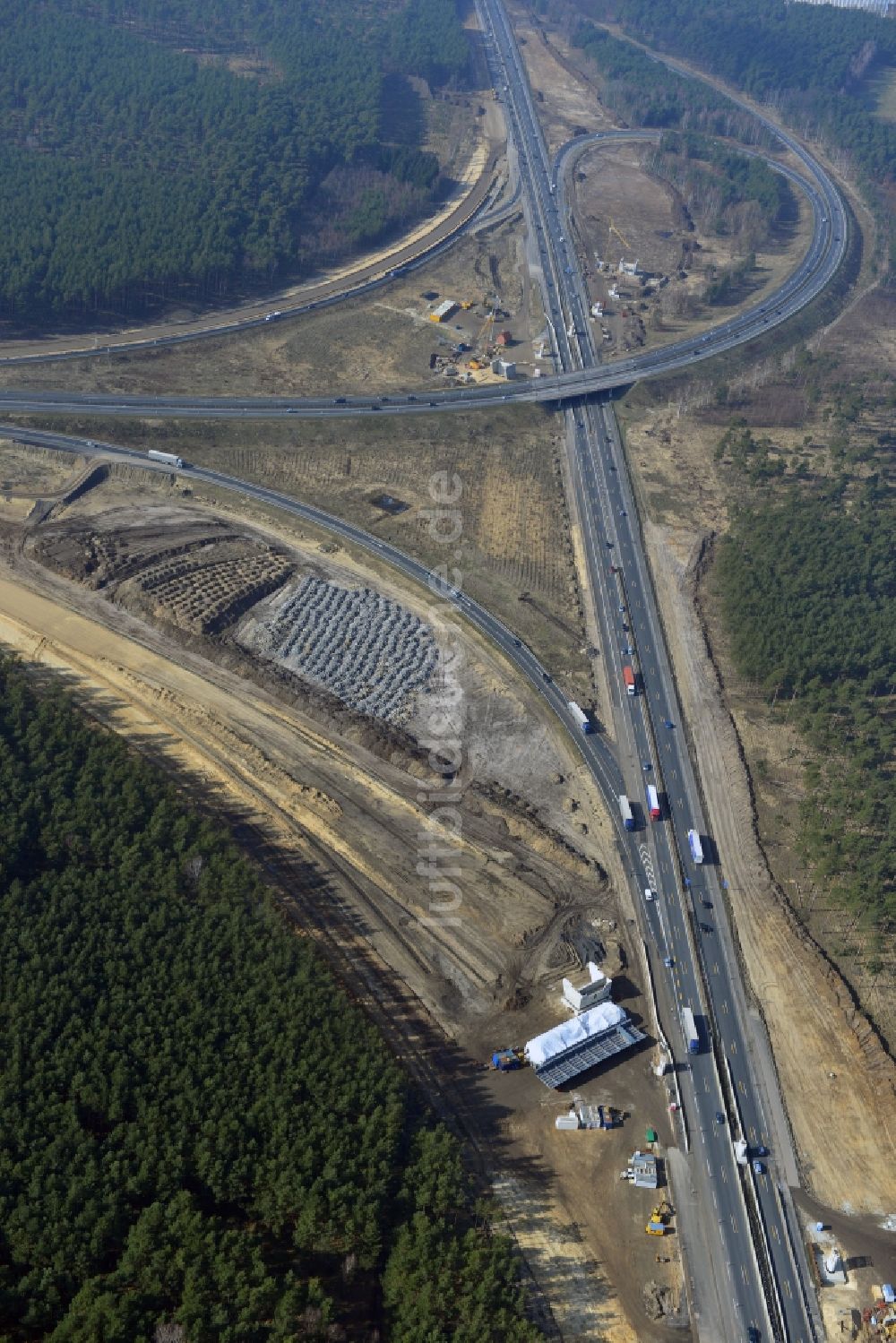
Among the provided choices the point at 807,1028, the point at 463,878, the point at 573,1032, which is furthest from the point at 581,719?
the point at 807,1028

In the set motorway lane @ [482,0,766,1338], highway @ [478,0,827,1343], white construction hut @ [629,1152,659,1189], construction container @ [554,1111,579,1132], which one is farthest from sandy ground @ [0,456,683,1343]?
highway @ [478,0,827,1343]

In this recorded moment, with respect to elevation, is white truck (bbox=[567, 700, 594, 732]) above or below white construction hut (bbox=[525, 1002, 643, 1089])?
above

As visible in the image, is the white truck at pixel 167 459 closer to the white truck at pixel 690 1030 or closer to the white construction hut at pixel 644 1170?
the white truck at pixel 690 1030

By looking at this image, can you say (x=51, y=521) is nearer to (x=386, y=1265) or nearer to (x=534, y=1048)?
(x=534, y=1048)

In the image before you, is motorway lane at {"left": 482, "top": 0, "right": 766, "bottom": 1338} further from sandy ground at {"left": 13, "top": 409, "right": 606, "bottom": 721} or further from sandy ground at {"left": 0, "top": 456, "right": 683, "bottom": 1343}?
sandy ground at {"left": 13, "top": 409, "right": 606, "bottom": 721}

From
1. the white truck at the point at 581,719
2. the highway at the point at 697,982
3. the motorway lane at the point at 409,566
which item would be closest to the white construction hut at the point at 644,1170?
the highway at the point at 697,982

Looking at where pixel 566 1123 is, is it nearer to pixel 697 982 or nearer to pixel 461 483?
pixel 697 982
